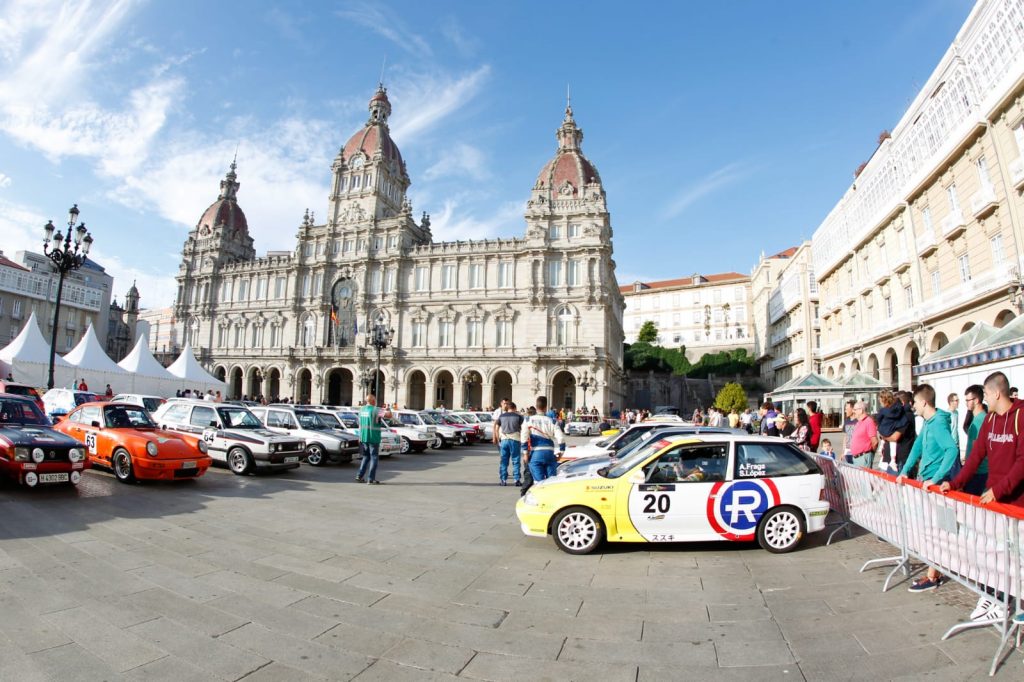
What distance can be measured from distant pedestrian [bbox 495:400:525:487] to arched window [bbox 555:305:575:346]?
3144 cm

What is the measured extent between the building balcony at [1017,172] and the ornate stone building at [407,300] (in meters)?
26.5

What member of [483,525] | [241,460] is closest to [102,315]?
[241,460]

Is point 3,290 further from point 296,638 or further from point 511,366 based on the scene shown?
point 296,638

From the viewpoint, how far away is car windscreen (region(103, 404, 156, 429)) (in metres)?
10.5

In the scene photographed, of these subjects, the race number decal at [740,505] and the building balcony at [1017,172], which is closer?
the race number decal at [740,505]

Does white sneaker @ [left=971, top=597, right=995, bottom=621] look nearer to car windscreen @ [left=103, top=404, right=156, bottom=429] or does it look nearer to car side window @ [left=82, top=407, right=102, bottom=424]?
car windscreen @ [left=103, top=404, right=156, bottom=429]

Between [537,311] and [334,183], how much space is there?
84.6 feet

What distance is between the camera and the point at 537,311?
43875 millimetres

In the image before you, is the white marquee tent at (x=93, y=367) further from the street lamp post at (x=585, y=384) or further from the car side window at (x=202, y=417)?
the street lamp post at (x=585, y=384)

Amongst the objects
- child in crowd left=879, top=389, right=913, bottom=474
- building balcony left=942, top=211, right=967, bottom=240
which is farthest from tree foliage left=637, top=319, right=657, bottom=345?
child in crowd left=879, top=389, right=913, bottom=474

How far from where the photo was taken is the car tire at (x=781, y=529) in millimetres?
6484

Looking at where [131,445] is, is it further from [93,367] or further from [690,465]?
[93,367]

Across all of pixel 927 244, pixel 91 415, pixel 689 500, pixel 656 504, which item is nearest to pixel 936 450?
pixel 689 500

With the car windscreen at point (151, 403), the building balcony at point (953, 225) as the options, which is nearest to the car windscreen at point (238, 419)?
the car windscreen at point (151, 403)
